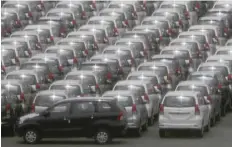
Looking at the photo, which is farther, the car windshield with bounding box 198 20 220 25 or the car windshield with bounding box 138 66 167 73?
the car windshield with bounding box 198 20 220 25

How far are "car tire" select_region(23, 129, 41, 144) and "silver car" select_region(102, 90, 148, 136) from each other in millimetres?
2959

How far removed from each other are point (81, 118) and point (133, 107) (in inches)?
88.3

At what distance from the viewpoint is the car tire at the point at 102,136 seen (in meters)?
37.2

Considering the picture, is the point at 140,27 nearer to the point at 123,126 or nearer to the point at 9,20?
the point at 9,20

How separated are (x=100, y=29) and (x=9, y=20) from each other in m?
5.33

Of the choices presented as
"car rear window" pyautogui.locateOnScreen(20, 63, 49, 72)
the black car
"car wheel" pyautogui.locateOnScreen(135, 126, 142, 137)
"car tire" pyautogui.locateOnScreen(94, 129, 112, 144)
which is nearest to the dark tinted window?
"car wheel" pyautogui.locateOnScreen(135, 126, 142, 137)

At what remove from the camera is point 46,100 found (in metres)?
40.2

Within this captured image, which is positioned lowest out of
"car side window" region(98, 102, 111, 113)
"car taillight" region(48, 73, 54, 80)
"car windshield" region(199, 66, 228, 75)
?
"car taillight" region(48, 73, 54, 80)

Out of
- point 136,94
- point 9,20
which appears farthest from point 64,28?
point 136,94

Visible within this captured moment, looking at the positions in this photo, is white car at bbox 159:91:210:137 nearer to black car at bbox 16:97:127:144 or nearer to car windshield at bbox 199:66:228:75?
black car at bbox 16:97:127:144

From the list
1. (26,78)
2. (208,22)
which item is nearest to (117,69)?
(26,78)

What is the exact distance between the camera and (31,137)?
37750mm

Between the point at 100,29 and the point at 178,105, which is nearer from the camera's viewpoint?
the point at 178,105

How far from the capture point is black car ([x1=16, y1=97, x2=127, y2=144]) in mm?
37188
